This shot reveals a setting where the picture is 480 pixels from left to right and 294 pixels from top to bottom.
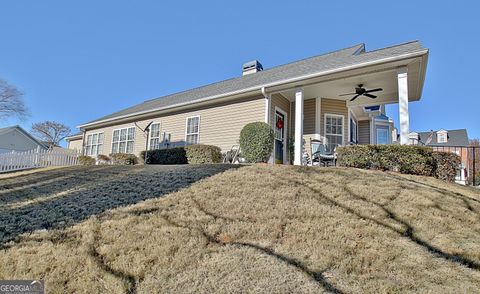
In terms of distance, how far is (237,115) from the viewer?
428 inches

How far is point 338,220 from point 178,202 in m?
2.48

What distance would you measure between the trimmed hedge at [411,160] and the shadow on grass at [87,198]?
12.5 ft

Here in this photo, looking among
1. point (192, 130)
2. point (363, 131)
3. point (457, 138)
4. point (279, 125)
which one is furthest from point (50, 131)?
point (457, 138)

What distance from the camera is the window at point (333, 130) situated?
11.0 m

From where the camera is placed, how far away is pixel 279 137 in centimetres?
1092

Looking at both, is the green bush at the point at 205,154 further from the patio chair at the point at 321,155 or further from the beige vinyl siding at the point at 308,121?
the patio chair at the point at 321,155

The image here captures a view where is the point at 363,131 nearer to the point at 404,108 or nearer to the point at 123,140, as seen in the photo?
the point at 404,108

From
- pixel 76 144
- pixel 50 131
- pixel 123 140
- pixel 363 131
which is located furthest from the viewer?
pixel 50 131

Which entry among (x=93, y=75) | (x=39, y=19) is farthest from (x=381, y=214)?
(x=93, y=75)

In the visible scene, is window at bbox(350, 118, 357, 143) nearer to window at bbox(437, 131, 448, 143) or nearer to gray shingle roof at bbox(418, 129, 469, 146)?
gray shingle roof at bbox(418, 129, 469, 146)

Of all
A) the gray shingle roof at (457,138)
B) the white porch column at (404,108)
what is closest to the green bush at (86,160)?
the white porch column at (404,108)

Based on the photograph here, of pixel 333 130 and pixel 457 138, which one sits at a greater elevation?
pixel 457 138

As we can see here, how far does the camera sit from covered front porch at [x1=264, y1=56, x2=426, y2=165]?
8884 millimetres

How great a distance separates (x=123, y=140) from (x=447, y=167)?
14.7m
